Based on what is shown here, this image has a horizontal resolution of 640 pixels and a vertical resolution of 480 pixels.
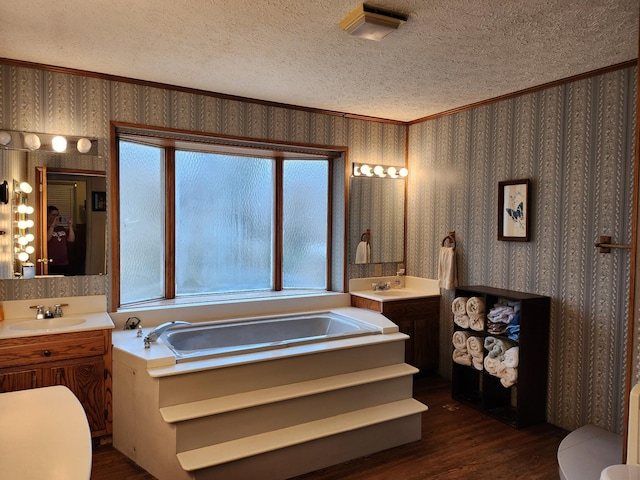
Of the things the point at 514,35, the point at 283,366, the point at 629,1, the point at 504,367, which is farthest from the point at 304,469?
the point at 629,1

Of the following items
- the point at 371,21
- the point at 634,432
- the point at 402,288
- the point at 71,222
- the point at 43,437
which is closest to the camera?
the point at 43,437

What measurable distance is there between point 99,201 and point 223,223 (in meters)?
1.10

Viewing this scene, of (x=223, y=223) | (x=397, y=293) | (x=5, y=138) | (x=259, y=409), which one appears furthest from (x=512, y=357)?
(x=5, y=138)

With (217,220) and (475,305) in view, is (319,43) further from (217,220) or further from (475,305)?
(475,305)

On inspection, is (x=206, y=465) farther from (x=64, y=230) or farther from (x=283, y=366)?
(x=64, y=230)

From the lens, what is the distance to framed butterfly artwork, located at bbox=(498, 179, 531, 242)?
3406 millimetres

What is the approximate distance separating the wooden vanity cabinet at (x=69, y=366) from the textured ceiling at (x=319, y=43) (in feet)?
5.55

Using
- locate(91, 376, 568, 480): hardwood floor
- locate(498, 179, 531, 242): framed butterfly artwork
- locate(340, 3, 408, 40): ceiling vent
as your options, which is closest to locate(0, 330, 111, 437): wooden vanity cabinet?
locate(91, 376, 568, 480): hardwood floor

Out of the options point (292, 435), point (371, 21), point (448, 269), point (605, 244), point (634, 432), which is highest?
point (371, 21)

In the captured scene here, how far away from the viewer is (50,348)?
268 cm

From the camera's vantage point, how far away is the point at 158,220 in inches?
147

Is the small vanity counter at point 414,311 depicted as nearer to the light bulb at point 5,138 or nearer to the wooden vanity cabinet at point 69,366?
the wooden vanity cabinet at point 69,366

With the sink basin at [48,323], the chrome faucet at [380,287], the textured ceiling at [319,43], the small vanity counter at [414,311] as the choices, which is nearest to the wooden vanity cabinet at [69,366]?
the sink basin at [48,323]

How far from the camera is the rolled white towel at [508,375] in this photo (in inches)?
124
